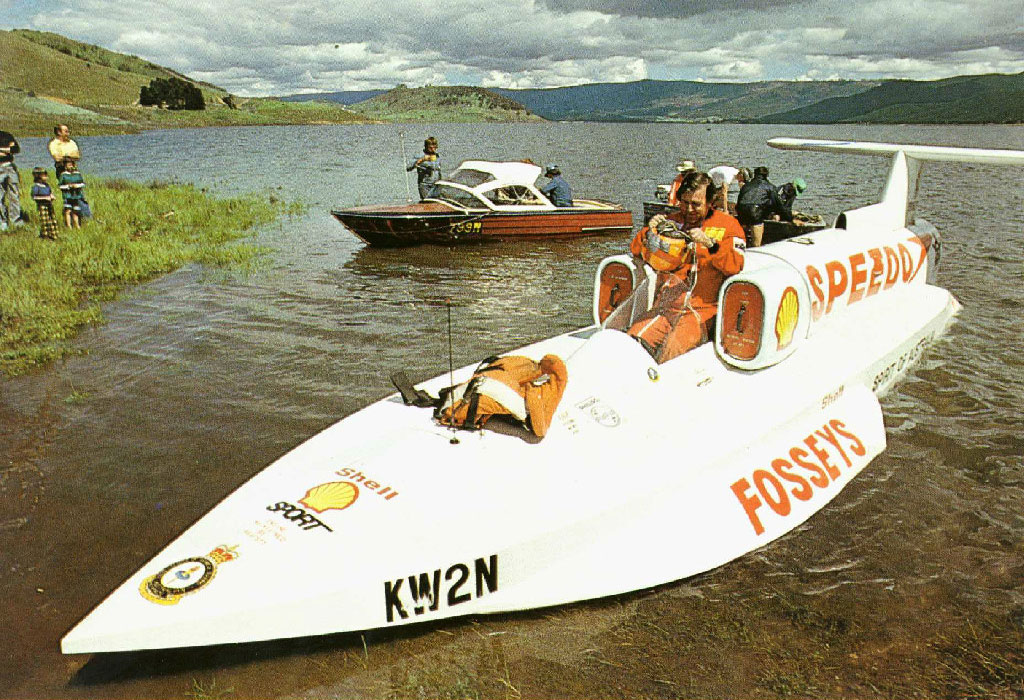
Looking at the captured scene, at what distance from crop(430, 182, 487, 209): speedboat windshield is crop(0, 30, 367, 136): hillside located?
211ft

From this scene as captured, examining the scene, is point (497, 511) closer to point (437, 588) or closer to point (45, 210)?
point (437, 588)

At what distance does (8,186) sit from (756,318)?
1706 centimetres

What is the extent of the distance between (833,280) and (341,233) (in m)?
14.5

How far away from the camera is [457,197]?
1817 cm

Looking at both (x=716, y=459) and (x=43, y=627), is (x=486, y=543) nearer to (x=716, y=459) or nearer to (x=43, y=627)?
(x=716, y=459)

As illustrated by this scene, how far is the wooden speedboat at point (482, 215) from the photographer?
16844 millimetres

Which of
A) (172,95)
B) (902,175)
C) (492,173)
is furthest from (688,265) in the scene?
(172,95)

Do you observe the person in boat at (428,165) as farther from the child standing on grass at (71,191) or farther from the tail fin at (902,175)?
the tail fin at (902,175)

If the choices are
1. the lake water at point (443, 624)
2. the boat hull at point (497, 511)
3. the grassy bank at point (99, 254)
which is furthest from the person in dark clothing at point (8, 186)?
the boat hull at point (497, 511)

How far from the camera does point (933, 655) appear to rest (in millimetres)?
4367

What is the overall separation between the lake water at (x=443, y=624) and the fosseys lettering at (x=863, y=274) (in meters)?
1.33

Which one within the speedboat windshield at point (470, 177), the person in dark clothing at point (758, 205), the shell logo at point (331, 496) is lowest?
the shell logo at point (331, 496)

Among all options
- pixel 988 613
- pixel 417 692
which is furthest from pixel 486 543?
pixel 988 613

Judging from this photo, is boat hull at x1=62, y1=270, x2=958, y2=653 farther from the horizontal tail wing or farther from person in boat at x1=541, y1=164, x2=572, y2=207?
person in boat at x1=541, y1=164, x2=572, y2=207
